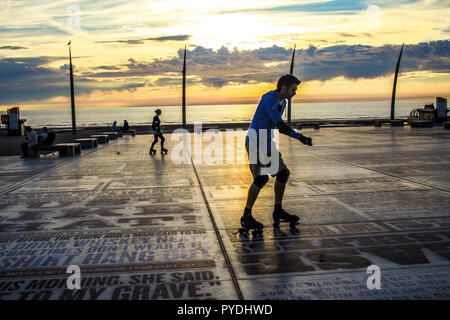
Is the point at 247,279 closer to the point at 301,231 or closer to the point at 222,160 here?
the point at 301,231

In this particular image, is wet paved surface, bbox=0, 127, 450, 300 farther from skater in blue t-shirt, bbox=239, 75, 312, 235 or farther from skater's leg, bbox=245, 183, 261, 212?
skater's leg, bbox=245, 183, 261, 212

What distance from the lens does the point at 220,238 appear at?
5.46m

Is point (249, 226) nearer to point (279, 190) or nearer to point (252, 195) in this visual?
point (252, 195)

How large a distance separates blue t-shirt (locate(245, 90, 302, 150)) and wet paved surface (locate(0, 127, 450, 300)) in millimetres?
1371

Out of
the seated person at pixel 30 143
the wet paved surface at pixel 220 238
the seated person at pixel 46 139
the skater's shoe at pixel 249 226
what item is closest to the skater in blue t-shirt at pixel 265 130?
the skater's shoe at pixel 249 226

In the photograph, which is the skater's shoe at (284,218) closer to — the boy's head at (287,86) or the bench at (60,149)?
the boy's head at (287,86)

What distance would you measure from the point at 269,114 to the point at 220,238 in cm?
178

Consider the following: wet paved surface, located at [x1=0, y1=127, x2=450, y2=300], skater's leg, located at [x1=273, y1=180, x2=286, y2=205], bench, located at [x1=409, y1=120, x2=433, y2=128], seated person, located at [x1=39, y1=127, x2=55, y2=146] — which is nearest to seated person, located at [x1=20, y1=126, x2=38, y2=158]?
seated person, located at [x1=39, y1=127, x2=55, y2=146]

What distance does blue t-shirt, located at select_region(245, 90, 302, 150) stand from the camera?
18.1 ft

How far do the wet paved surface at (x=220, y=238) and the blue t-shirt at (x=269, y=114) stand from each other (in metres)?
1.37

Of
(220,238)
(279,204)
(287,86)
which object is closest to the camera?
(220,238)

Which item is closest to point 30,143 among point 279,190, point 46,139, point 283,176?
point 46,139

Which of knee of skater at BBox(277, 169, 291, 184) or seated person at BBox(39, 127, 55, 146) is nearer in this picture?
knee of skater at BBox(277, 169, 291, 184)

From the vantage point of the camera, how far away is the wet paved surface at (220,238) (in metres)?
3.91
